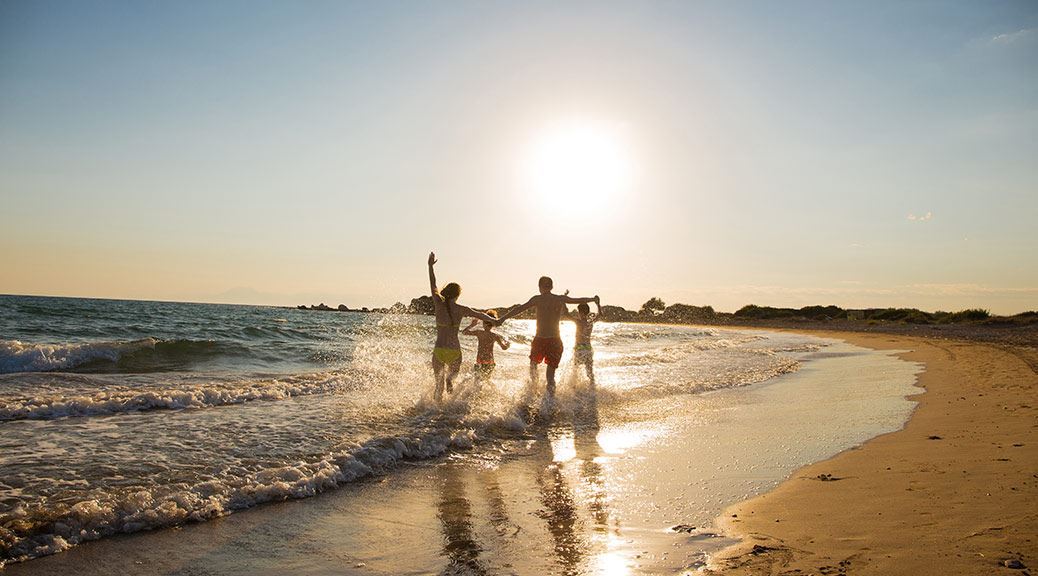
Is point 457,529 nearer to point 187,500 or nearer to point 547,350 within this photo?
point 187,500

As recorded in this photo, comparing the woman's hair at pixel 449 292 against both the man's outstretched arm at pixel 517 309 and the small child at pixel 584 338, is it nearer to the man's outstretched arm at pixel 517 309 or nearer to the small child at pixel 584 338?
the man's outstretched arm at pixel 517 309

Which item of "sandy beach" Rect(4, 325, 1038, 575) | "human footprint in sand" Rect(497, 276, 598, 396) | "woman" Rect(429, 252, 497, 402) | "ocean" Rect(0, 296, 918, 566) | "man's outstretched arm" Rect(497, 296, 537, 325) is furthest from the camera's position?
"human footprint in sand" Rect(497, 276, 598, 396)

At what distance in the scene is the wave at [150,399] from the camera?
26.3 ft

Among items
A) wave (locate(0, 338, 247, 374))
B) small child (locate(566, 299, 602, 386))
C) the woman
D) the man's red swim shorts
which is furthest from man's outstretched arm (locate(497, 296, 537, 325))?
wave (locate(0, 338, 247, 374))

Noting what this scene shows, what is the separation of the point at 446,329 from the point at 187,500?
528cm

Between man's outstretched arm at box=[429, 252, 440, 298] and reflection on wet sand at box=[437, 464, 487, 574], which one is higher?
man's outstretched arm at box=[429, 252, 440, 298]

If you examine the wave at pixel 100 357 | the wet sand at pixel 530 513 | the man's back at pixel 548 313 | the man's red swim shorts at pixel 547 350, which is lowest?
the wet sand at pixel 530 513

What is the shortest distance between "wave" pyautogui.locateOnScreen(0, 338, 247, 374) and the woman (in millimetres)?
8184

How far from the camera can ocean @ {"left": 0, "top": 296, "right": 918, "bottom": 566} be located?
4.68 metres

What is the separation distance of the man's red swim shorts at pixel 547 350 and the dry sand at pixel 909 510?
17.3ft

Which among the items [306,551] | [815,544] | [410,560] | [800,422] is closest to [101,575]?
[306,551]

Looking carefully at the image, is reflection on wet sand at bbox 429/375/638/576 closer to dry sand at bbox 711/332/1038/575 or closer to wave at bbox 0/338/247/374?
dry sand at bbox 711/332/1038/575

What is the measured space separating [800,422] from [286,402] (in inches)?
307

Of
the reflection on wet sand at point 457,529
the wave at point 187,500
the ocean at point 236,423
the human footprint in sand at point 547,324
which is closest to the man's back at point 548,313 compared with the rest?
the human footprint in sand at point 547,324
